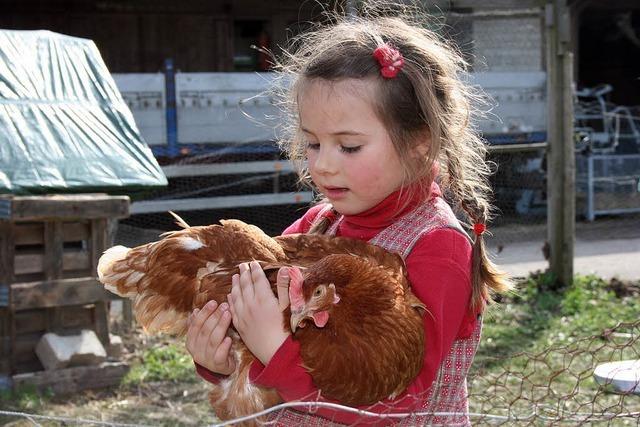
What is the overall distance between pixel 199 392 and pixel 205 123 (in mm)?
4880

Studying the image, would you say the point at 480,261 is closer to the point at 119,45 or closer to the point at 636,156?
the point at 636,156

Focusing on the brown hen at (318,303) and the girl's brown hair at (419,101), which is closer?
the brown hen at (318,303)

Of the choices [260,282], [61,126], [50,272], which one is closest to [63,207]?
[50,272]

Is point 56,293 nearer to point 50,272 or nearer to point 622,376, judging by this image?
point 50,272

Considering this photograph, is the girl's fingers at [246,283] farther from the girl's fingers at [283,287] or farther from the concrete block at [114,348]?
the concrete block at [114,348]

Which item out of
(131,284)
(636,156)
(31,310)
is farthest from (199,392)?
(636,156)

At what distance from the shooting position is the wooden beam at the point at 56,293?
4.49 metres

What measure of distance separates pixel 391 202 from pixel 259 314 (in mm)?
435

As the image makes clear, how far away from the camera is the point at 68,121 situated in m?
4.77

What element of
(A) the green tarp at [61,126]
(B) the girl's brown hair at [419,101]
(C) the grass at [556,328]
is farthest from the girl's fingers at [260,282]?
(A) the green tarp at [61,126]

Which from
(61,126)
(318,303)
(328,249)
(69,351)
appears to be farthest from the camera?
(61,126)

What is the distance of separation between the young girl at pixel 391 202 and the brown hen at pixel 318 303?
Result: 4 centimetres

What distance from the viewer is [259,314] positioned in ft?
5.65

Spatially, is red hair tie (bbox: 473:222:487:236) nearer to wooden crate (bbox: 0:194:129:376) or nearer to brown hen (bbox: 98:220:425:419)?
brown hen (bbox: 98:220:425:419)
